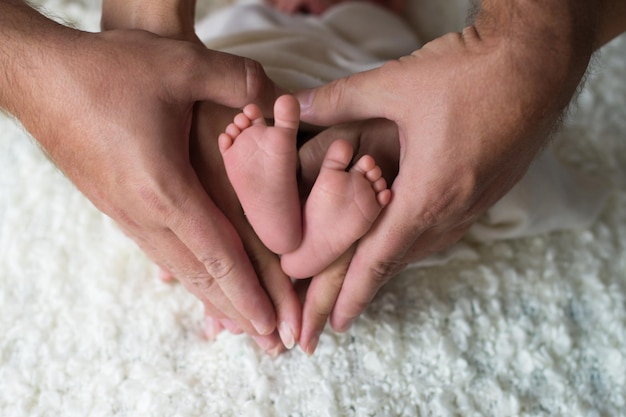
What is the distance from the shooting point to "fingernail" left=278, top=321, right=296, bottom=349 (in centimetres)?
82

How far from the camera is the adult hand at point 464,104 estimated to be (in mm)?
686

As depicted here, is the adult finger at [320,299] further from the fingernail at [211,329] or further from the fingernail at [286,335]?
the fingernail at [211,329]

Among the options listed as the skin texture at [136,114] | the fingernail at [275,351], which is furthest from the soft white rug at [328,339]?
the skin texture at [136,114]

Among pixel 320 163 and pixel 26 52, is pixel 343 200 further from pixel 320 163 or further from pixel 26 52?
pixel 26 52

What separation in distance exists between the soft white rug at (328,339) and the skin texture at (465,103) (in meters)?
0.16

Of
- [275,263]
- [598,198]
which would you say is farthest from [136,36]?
[598,198]

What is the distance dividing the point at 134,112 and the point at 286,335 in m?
0.32

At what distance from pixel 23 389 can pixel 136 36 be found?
0.46m

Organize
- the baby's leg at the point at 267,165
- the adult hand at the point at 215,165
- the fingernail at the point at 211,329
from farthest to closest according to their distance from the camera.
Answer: the fingernail at the point at 211,329, the adult hand at the point at 215,165, the baby's leg at the point at 267,165

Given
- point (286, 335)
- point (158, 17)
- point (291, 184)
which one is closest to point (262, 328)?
point (286, 335)

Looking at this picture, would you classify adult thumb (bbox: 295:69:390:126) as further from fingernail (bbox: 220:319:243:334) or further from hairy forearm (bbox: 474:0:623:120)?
fingernail (bbox: 220:319:243:334)

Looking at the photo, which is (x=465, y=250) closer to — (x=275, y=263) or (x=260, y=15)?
(x=275, y=263)

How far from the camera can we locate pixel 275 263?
817mm

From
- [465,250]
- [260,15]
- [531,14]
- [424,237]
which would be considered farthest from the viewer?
[260,15]
